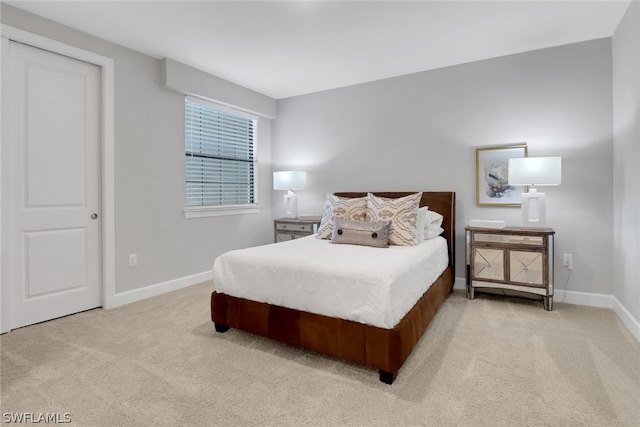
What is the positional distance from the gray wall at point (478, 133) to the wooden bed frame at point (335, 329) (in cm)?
155

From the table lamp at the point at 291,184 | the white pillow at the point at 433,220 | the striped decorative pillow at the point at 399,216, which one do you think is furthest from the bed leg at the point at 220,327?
the table lamp at the point at 291,184

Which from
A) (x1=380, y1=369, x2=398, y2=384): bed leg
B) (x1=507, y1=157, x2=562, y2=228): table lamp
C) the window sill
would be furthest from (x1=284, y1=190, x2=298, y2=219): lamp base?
(x1=380, y1=369, x2=398, y2=384): bed leg

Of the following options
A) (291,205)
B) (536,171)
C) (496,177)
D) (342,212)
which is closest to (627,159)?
(536,171)

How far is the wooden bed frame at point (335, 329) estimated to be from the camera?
1.76 m

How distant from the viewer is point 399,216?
301 centimetres

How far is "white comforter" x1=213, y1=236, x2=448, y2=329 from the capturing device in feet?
5.93

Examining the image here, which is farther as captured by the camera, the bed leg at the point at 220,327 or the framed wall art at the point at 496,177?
the framed wall art at the point at 496,177

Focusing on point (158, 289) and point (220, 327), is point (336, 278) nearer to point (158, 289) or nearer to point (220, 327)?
point (220, 327)

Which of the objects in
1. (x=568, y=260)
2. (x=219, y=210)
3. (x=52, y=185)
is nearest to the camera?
(x=52, y=185)

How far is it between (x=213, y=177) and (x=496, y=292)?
3.54m

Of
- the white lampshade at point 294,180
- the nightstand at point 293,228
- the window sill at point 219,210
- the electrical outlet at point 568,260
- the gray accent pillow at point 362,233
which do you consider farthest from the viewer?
the white lampshade at point 294,180

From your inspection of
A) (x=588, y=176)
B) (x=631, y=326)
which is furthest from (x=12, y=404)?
(x=588, y=176)

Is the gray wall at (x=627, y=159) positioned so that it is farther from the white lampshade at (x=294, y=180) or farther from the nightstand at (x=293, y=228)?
the white lampshade at (x=294, y=180)

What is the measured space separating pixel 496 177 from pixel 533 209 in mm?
501
